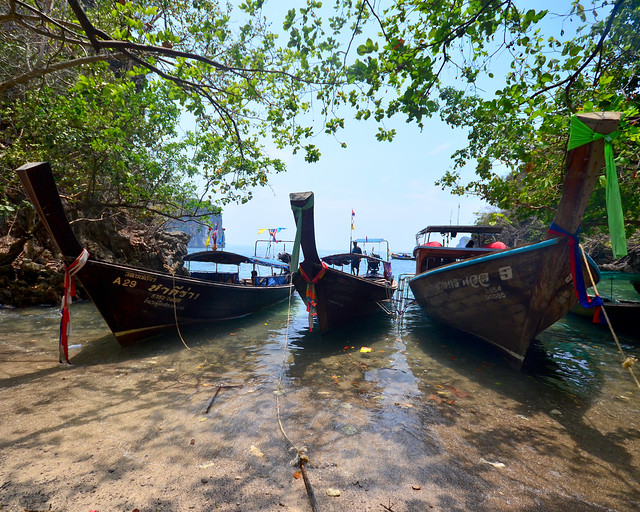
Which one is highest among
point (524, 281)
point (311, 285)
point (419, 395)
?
point (524, 281)

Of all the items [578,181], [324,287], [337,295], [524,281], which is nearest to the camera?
[578,181]

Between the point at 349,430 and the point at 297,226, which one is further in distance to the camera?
the point at 297,226

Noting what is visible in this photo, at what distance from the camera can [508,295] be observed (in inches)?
228

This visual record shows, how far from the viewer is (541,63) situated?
4992 millimetres

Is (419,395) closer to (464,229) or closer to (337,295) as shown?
(337,295)

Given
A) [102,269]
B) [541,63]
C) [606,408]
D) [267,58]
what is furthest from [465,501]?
[267,58]

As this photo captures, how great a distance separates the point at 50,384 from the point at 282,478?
14.7 ft

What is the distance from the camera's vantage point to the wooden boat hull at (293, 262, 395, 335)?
7.84 metres

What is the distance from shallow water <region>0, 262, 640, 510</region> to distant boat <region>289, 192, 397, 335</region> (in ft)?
2.55

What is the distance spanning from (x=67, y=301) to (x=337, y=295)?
6.11 meters

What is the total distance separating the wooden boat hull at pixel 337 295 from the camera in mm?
7840

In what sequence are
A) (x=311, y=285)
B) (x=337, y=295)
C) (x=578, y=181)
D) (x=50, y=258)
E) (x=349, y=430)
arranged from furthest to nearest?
(x=50, y=258), (x=337, y=295), (x=311, y=285), (x=578, y=181), (x=349, y=430)

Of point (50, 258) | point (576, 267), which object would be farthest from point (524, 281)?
point (50, 258)

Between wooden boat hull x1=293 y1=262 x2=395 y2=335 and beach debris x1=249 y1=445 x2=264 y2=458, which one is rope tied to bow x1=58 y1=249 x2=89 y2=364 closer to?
beach debris x1=249 y1=445 x2=264 y2=458
